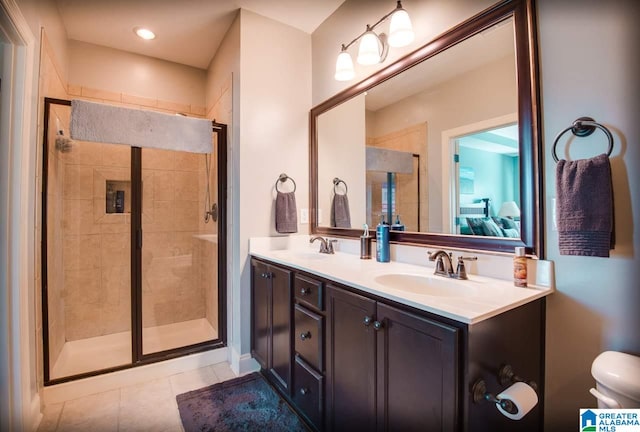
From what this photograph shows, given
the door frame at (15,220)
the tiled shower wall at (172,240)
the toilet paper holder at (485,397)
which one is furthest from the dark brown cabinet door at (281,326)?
the door frame at (15,220)

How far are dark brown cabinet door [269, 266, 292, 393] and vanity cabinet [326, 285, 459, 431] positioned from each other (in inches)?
15.2

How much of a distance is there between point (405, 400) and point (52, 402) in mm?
2181

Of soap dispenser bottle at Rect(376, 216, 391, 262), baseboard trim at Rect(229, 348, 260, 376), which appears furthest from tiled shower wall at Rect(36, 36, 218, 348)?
soap dispenser bottle at Rect(376, 216, 391, 262)

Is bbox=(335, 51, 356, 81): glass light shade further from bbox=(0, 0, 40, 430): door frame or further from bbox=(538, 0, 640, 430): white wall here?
bbox=(0, 0, 40, 430): door frame

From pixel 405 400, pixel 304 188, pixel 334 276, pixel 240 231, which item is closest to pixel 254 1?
pixel 304 188

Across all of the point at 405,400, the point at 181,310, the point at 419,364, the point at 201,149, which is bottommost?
the point at 181,310

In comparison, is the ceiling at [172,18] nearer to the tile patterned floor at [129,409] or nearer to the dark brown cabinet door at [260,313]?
the dark brown cabinet door at [260,313]

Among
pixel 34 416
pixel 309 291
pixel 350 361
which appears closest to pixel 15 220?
pixel 34 416

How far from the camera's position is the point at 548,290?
1092 millimetres

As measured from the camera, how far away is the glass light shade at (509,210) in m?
1.22

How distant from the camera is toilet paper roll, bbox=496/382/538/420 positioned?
2.81 ft

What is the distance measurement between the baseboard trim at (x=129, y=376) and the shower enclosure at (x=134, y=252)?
0.06m

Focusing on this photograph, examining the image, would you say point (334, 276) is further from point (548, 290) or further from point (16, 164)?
point (16, 164)

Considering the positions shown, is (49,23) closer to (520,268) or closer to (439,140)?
(439,140)
